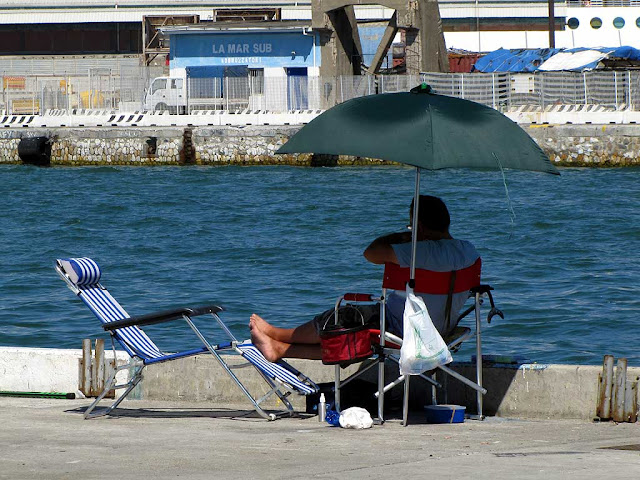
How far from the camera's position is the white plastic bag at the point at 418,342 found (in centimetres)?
601

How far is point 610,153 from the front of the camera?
32.2m

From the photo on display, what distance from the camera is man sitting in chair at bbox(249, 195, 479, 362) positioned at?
6.30 m

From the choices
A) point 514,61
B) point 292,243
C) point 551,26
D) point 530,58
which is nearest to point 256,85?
point 514,61

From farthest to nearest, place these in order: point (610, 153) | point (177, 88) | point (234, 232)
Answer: point (177, 88) → point (610, 153) → point (234, 232)

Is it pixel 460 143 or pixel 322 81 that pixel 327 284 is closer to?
pixel 460 143

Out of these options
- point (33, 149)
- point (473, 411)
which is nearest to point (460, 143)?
point (473, 411)

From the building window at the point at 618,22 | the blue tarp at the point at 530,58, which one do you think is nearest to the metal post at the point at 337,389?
the blue tarp at the point at 530,58

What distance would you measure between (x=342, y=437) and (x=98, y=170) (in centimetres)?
2912

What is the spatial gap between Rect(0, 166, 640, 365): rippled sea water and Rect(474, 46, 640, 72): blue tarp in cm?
1506

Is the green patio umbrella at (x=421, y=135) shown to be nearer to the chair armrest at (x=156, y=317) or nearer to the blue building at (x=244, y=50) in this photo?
the chair armrest at (x=156, y=317)

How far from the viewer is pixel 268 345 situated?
6.47 m

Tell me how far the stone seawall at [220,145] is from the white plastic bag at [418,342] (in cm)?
2683

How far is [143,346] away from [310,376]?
1.05 metres

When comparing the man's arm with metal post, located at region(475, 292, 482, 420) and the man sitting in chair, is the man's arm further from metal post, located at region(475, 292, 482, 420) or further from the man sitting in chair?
metal post, located at region(475, 292, 482, 420)
